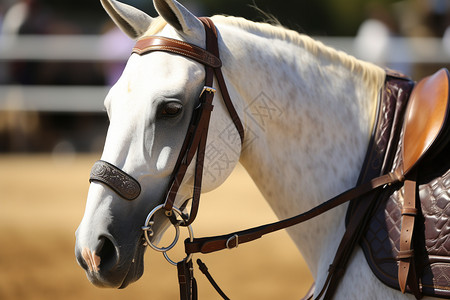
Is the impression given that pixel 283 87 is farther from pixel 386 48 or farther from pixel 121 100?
pixel 386 48

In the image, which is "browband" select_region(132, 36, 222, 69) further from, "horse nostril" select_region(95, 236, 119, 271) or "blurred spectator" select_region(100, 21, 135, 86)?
"blurred spectator" select_region(100, 21, 135, 86)

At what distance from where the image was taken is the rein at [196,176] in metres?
1.91

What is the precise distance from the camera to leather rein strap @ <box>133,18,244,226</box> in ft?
6.54

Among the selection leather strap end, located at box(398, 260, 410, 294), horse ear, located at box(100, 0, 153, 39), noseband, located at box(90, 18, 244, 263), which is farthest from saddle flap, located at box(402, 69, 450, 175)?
horse ear, located at box(100, 0, 153, 39)

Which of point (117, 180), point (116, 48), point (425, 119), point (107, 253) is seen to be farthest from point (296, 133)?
point (116, 48)

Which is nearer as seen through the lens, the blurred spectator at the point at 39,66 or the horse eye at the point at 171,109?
the horse eye at the point at 171,109

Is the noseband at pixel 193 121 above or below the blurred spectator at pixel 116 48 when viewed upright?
above

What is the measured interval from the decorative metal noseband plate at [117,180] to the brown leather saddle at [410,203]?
74 cm

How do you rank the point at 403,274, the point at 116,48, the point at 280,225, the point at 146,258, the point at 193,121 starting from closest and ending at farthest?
the point at 403,274
the point at 193,121
the point at 280,225
the point at 146,258
the point at 116,48

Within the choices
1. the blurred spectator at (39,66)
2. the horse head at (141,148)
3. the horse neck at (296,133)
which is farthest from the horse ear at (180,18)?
the blurred spectator at (39,66)

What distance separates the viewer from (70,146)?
7.80 meters

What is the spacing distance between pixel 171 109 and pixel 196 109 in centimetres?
10

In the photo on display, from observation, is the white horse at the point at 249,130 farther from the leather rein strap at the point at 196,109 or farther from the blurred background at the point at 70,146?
the blurred background at the point at 70,146

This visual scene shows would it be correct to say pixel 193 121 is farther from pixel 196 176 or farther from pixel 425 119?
pixel 425 119
